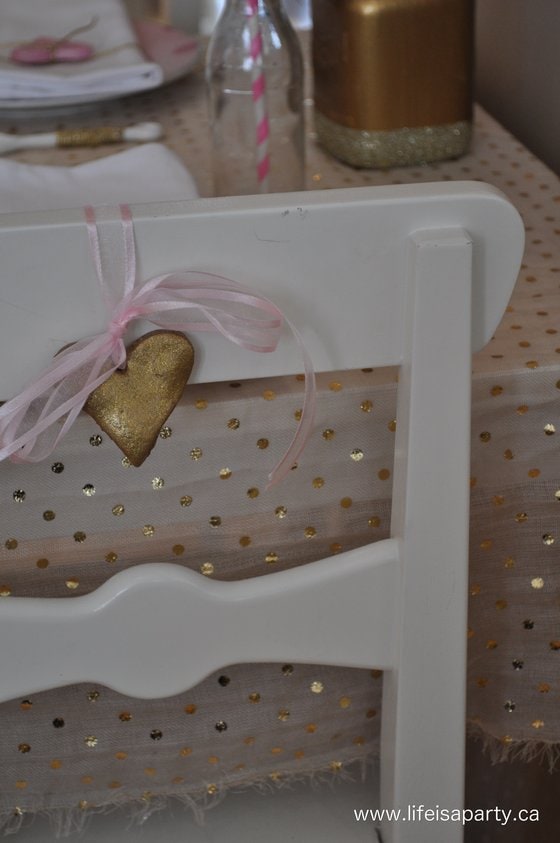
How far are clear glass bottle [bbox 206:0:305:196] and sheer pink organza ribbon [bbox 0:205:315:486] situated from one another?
336mm

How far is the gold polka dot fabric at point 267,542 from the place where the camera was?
52cm

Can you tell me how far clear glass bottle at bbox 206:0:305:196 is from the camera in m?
0.74

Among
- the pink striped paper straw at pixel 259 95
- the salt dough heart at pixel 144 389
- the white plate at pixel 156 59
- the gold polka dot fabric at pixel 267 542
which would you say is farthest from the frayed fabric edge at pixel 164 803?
the white plate at pixel 156 59

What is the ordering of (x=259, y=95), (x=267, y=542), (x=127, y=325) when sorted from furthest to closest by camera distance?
(x=259, y=95)
(x=267, y=542)
(x=127, y=325)

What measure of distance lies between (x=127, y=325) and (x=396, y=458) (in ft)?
0.50

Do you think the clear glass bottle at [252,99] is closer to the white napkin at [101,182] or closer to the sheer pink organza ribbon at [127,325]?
the white napkin at [101,182]

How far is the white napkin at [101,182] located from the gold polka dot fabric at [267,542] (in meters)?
0.22

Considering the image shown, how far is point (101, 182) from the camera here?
2.30 ft

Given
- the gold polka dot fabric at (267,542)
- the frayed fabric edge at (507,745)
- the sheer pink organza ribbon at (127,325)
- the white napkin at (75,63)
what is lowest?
the frayed fabric edge at (507,745)

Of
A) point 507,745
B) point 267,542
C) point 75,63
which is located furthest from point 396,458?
point 75,63

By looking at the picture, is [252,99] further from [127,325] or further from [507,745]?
[507,745]

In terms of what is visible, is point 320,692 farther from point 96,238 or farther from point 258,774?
point 96,238

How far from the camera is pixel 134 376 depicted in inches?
16.7

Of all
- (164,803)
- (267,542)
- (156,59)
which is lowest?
(164,803)
